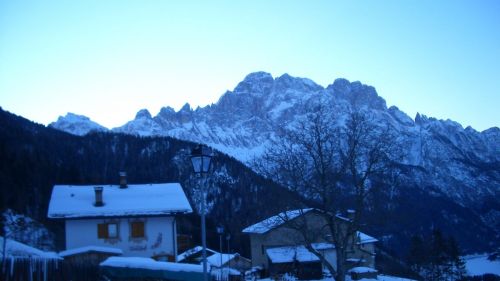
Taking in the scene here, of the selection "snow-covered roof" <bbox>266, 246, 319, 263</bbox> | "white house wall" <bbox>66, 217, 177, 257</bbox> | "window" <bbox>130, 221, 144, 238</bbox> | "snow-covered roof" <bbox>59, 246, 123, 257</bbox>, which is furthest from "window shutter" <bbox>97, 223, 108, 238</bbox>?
"snow-covered roof" <bbox>266, 246, 319, 263</bbox>

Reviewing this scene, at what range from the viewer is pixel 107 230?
113ft

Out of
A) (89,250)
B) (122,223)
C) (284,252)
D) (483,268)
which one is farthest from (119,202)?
(483,268)

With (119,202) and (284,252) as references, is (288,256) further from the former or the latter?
(119,202)

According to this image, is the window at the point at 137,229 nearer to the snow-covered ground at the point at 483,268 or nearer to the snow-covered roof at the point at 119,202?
the snow-covered roof at the point at 119,202

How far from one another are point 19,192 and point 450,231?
155 meters

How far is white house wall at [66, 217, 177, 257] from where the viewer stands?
34125 millimetres

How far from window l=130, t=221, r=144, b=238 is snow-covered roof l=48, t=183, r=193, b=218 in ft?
2.37

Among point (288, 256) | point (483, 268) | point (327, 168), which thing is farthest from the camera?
point (483, 268)

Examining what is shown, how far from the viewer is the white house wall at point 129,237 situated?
112 ft

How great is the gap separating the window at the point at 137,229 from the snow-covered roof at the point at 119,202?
722mm

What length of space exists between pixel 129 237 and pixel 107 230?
142 cm

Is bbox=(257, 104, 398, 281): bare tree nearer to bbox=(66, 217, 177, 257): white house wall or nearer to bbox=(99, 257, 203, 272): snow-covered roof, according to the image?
bbox=(66, 217, 177, 257): white house wall

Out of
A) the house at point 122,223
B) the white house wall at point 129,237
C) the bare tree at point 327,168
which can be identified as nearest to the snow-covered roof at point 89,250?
the house at point 122,223

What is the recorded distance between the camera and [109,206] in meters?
35.6
